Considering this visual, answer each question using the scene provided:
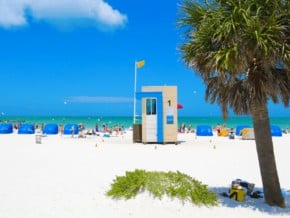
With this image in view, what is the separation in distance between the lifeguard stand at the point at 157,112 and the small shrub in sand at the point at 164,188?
593 inches

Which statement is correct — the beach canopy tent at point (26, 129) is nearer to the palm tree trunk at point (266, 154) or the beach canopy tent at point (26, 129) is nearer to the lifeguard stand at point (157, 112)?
the lifeguard stand at point (157, 112)

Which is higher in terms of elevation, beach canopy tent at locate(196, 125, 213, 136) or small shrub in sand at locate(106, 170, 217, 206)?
beach canopy tent at locate(196, 125, 213, 136)

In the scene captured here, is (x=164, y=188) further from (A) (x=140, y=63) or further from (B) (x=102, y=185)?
(A) (x=140, y=63)

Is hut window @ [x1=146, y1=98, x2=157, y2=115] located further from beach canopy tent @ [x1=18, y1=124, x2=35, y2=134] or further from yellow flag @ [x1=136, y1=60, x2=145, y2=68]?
beach canopy tent @ [x1=18, y1=124, x2=35, y2=134]

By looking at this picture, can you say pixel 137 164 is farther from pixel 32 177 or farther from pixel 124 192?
pixel 124 192

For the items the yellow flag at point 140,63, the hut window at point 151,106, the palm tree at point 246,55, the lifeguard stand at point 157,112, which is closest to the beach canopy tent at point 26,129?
the yellow flag at point 140,63

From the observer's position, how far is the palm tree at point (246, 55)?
6.96 metres

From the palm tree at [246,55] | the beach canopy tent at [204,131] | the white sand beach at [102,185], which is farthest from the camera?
the beach canopy tent at [204,131]

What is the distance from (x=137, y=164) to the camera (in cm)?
1439

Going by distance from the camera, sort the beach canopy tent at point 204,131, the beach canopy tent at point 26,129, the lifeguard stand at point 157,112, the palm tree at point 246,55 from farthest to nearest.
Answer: the beach canopy tent at point 26,129
the beach canopy tent at point 204,131
the lifeguard stand at point 157,112
the palm tree at point 246,55

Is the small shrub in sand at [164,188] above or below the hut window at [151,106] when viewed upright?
below

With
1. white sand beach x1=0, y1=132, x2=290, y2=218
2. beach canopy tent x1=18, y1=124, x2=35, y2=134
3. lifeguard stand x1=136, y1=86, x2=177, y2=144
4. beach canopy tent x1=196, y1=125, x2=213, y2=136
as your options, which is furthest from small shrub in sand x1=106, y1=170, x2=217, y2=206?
beach canopy tent x1=18, y1=124, x2=35, y2=134

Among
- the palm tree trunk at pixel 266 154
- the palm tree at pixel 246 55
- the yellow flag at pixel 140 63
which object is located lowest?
the palm tree trunk at pixel 266 154

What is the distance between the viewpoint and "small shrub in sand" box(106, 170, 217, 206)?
25.5 ft
